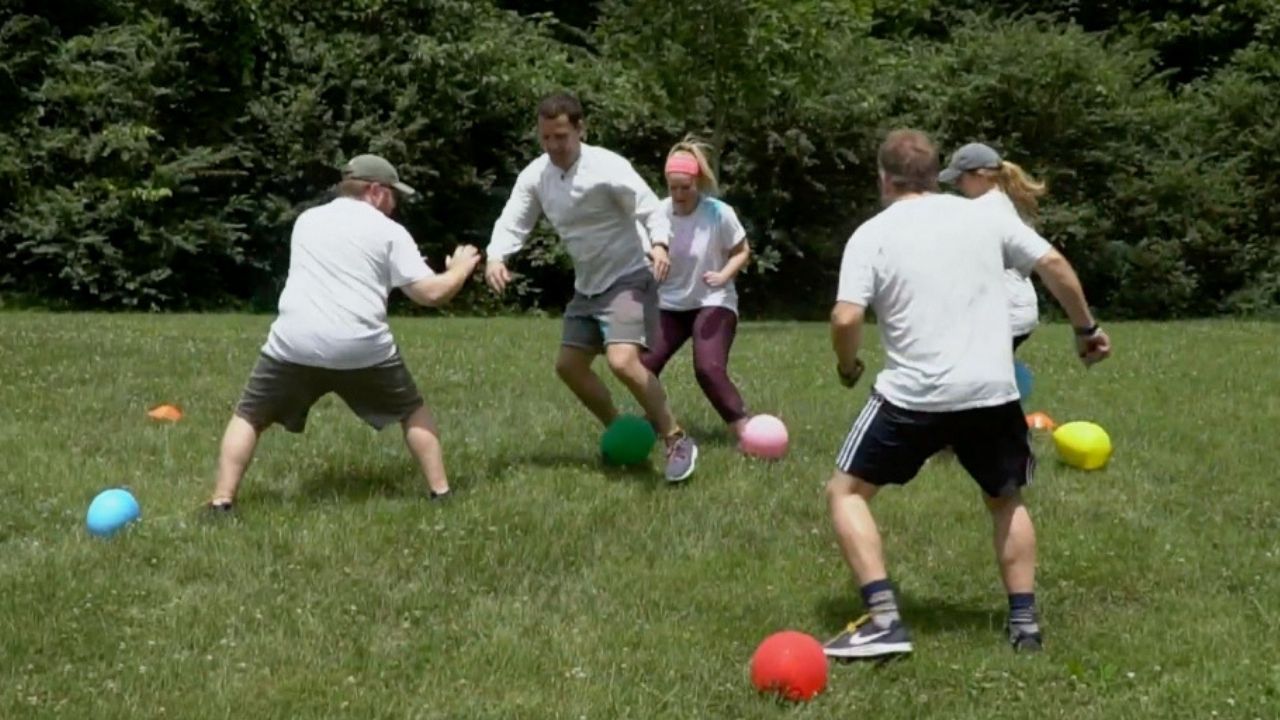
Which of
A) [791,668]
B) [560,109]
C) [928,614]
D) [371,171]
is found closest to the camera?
[791,668]

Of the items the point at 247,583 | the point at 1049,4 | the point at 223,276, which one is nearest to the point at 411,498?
the point at 247,583

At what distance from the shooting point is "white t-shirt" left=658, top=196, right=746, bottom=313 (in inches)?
359

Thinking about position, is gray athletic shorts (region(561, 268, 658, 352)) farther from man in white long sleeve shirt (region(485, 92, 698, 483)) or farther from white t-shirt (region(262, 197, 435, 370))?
white t-shirt (region(262, 197, 435, 370))

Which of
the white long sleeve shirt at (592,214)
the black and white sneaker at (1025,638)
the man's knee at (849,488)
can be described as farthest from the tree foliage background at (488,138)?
the black and white sneaker at (1025,638)

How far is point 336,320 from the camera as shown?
7164mm

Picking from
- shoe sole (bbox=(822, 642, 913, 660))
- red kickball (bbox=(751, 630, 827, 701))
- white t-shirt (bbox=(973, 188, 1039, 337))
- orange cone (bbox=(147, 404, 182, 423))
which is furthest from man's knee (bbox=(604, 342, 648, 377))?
orange cone (bbox=(147, 404, 182, 423))

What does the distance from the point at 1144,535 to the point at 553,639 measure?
3.22 meters

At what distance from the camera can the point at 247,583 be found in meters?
6.17

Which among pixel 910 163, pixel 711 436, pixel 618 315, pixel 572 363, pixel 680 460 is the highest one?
pixel 910 163

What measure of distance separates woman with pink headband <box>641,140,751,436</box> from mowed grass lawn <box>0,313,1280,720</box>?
1.61 ft

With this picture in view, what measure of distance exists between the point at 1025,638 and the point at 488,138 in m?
24.2

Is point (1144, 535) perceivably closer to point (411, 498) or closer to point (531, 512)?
point (531, 512)

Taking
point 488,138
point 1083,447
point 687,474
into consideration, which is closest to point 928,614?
point 687,474

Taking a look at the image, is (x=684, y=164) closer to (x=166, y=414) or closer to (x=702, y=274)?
(x=702, y=274)
